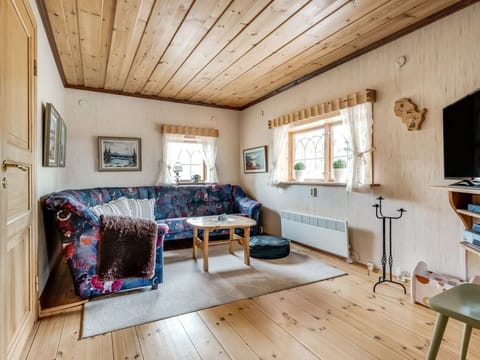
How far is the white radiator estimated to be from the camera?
3.19 meters

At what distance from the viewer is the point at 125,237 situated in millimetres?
2299

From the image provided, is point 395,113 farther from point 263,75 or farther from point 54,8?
point 54,8

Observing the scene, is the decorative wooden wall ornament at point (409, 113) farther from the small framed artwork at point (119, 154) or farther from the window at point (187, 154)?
the small framed artwork at point (119, 154)

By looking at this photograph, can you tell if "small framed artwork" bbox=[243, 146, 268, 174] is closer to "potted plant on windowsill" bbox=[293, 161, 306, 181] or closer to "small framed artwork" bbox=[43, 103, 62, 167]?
"potted plant on windowsill" bbox=[293, 161, 306, 181]

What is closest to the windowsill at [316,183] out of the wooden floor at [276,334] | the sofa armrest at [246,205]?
the sofa armrest at [246,205]

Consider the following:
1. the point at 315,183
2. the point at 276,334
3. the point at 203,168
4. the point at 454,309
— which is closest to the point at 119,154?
the point at 203,168

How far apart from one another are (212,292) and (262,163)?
273cm

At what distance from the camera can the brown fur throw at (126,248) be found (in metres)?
2.25

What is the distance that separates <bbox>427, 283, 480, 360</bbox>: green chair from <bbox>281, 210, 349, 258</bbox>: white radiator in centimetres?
188

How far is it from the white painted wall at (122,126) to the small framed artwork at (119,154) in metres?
0.07

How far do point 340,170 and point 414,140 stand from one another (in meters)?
0.88

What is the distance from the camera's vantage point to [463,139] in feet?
6.30

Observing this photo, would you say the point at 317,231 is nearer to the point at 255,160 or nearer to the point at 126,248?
the point at 255,160

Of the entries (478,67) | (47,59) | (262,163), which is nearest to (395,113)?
(478,67)
